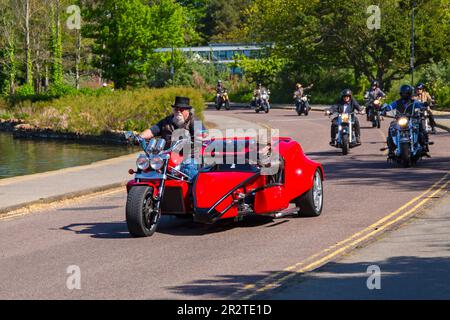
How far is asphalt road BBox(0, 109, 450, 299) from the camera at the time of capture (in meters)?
10.5

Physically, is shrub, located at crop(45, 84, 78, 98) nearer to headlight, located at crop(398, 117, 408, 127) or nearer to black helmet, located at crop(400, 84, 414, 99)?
black helmet, located at crop(400, 84, 414, 99)

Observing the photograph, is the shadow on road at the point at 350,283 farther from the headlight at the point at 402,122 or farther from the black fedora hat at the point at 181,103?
the headlight at the point at 402,122

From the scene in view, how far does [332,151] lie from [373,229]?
15.2 m

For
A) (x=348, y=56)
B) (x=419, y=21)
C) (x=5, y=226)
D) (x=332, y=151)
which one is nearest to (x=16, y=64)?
(x=348, y=56)

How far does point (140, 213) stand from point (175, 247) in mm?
770

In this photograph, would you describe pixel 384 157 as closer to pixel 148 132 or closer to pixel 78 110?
pixel 148 132

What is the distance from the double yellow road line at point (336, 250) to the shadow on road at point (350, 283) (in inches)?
2.9

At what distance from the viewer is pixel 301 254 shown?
12453mm

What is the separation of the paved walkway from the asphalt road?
616mm

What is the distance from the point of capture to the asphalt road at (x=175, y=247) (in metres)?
10.5

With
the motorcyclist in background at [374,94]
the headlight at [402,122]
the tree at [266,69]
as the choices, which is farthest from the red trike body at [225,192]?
the tree at [266,69]

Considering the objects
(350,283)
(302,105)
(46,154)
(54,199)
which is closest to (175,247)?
(350,283)

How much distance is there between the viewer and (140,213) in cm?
1358

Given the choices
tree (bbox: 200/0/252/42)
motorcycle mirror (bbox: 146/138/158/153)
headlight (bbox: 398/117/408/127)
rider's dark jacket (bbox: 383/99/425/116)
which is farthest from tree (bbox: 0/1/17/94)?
motorcycle mirror (bbox: 146/138/158/153)
